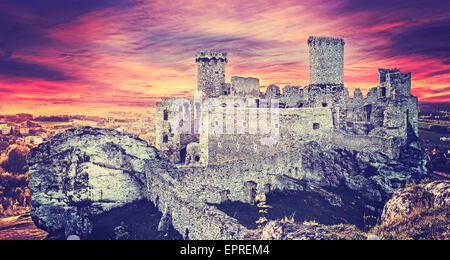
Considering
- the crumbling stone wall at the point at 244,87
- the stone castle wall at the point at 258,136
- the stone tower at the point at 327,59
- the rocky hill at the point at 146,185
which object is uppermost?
the stone tower at the point at 327,59

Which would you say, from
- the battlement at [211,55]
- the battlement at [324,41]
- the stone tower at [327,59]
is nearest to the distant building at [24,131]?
the battlement at [211,55]

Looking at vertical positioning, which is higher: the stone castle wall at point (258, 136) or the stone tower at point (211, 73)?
the stone tower at point (211, 73)

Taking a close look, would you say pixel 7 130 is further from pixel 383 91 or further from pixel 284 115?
pixel 383 91

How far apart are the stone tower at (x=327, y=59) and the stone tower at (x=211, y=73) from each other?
8.13 m

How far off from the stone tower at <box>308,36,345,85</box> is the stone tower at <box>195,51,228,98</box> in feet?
26.7

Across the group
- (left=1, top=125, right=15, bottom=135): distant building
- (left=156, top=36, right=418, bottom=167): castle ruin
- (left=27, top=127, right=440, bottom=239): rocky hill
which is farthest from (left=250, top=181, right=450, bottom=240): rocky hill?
(left=156, top=36, right=418, bottom=167): castle ruin

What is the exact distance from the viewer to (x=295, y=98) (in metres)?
28.3

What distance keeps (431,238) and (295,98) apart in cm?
2070

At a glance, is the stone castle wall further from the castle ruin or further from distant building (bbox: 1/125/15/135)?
distant building (bbox: 1/125/15/135)

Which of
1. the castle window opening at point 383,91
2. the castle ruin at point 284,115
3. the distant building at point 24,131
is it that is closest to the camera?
the distant building at point 24,131

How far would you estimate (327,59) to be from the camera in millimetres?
27984

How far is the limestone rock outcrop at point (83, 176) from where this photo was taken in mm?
15492

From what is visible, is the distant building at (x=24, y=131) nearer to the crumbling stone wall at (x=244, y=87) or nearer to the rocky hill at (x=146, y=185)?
the rocky hill at (x=146, y=185)

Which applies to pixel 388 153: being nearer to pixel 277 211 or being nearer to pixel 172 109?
pixel 277 211
